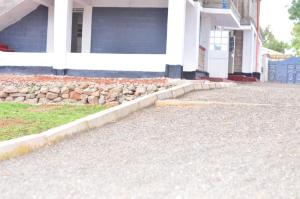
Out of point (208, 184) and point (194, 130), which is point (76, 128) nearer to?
point (194, 130)

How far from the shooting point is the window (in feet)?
84.2

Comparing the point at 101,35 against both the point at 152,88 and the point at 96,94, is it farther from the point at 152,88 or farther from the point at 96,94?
the point at 152,88

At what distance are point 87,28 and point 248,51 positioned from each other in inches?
535

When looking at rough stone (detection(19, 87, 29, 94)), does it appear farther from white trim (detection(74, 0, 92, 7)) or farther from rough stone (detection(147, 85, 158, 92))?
white trim (detection(74, 0, 92, 7))

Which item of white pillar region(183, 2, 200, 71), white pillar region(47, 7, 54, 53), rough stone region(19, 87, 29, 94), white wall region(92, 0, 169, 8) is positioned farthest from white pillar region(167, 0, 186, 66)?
A: white pillar region(47, 7, 54, 53)

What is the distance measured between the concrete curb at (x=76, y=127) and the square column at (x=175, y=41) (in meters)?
2.06

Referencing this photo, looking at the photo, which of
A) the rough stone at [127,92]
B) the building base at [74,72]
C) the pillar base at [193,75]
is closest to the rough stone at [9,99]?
the building base at [74,72]

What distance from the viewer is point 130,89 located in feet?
46.4

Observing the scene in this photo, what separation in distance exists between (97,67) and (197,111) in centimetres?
624

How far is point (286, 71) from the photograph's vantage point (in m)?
38.2

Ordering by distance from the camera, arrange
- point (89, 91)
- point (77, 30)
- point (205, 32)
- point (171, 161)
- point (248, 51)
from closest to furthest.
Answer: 1. point (171, 161)
2. point (89, 91)
3. point (77, 30)
4. point (205, 32)
5. point (248, 51)

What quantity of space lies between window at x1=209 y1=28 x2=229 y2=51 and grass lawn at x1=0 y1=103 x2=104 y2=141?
521 inches

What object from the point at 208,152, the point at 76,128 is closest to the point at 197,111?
the point at 76,128

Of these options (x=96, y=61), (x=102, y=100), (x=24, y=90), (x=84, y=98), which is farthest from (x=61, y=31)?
(x=102, y=100)
